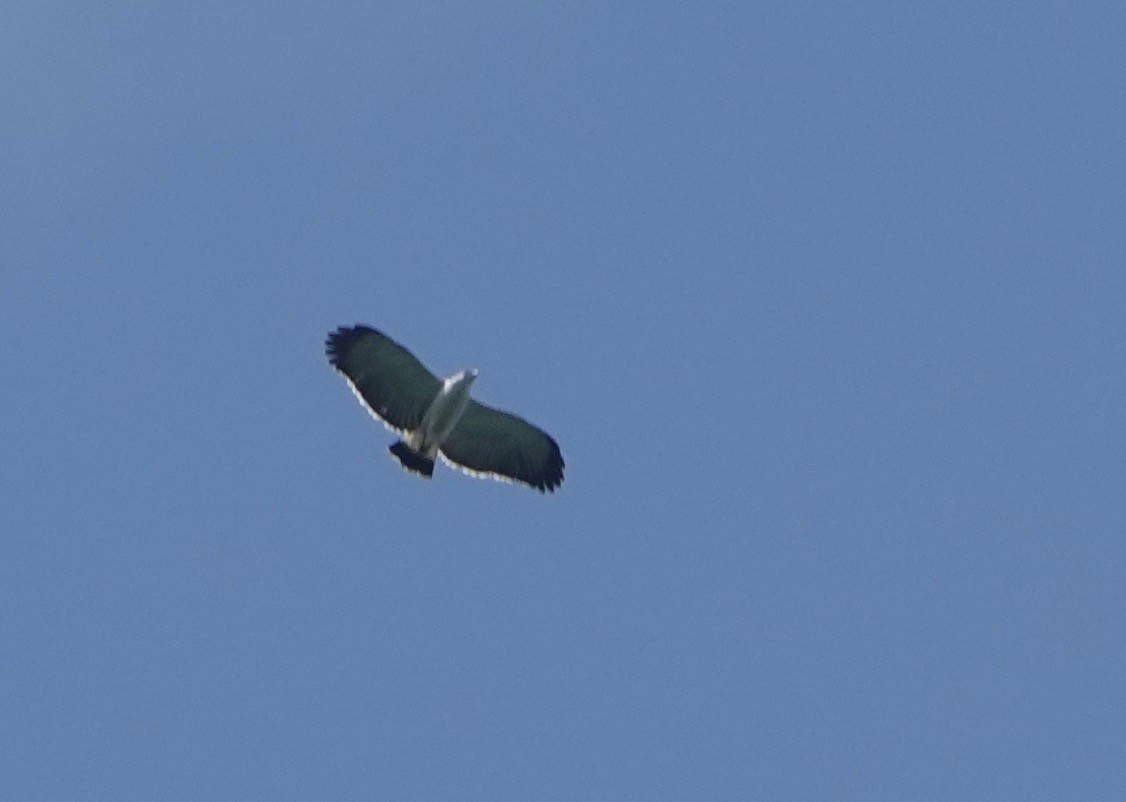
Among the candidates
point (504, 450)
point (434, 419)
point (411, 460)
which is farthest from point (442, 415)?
point (504, 450)

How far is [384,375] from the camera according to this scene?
34219 mm

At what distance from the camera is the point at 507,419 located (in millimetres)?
34281

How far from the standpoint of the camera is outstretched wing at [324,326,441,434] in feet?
111

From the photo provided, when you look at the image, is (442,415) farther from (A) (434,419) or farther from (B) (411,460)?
(B) (411,460)

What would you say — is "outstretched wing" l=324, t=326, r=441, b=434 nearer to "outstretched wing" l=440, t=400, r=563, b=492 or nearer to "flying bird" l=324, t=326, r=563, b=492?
"flying bird" l=324, t=326, r=563, b=492

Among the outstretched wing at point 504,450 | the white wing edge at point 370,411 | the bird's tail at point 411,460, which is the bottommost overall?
the bird's tail at point 411,460

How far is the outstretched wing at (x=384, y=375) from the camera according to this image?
33938mm

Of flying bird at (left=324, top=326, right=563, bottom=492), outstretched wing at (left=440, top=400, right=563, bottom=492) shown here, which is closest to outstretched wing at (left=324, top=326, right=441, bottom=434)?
flying bird at (left=324, top=326, right=563, bottom=492)

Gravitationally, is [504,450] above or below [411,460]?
above

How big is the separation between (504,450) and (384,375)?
2.03 meters

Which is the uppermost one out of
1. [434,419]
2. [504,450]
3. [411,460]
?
[504,450]

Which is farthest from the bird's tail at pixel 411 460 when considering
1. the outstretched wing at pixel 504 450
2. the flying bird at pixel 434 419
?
the outstretched wing at pixel 504 450

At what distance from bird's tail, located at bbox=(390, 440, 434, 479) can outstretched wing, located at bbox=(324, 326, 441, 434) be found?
43cm

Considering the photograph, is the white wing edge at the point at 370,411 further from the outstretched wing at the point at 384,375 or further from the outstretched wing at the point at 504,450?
the outstretched wing at the point at 504,450
